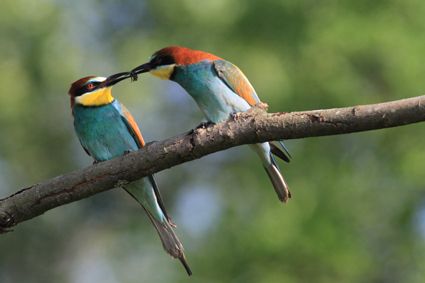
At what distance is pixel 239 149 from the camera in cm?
948

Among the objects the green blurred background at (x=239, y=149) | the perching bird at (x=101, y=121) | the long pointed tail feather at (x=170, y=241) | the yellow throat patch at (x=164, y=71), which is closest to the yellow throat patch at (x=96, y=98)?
the perching bird at (x=101, y=121)

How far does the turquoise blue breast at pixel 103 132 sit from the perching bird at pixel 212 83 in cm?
26

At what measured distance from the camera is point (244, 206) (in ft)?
28.1

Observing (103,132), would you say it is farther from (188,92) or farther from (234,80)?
(234,80)

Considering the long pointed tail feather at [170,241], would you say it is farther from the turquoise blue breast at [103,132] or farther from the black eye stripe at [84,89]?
the black eye stripe at [84,89]

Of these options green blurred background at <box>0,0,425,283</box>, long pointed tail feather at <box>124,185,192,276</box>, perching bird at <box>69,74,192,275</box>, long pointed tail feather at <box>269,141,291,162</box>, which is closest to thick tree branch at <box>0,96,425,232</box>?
long pointed tail feather at <box>124,185,192,276</box>

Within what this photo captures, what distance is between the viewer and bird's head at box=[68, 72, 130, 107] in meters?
4.89

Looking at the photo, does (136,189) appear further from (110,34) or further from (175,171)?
(110,34)

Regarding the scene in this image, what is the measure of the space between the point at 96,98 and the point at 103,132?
0.21 meters

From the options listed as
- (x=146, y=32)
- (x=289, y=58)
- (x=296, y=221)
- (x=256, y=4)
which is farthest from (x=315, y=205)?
(x=146, y=32)

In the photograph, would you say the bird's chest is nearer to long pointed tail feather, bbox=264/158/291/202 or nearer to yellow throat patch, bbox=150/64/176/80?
yellow throat patch, bbox=150/64/176/80

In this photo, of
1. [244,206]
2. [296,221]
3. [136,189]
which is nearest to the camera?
[136,189]

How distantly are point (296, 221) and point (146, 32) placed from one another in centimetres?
516

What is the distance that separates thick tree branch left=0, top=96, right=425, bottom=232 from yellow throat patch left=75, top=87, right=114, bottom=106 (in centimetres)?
136
